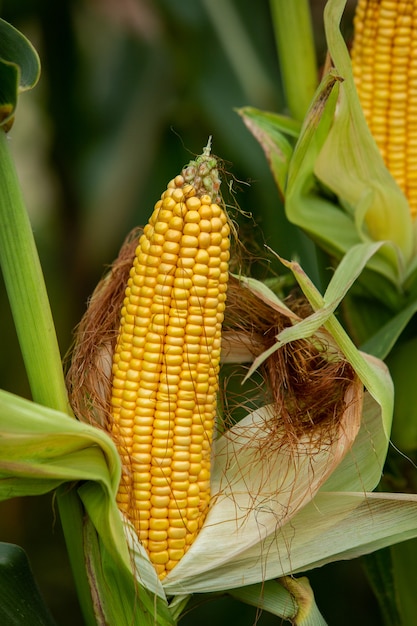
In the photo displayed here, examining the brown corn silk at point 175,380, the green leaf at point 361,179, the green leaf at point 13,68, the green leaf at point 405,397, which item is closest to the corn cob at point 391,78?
the green leaf at point 361,179

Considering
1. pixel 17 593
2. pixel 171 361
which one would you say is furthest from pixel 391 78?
pixel 17 593

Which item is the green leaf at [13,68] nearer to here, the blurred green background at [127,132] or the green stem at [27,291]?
the green stem at [27,291]

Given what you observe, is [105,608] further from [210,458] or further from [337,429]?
[337,429]

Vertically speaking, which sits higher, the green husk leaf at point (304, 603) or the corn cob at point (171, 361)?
the corn cob at point (171, 361)

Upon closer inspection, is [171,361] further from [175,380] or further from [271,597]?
A: [271,597]

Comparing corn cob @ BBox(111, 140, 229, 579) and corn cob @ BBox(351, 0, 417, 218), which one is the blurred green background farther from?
corn cob @ BBox(111, 140, 229, 579)

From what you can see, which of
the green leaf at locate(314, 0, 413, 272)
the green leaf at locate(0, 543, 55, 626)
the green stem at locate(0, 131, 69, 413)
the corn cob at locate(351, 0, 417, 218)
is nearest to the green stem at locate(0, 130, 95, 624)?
the green stem at locate(0, 131, 69, 413)
